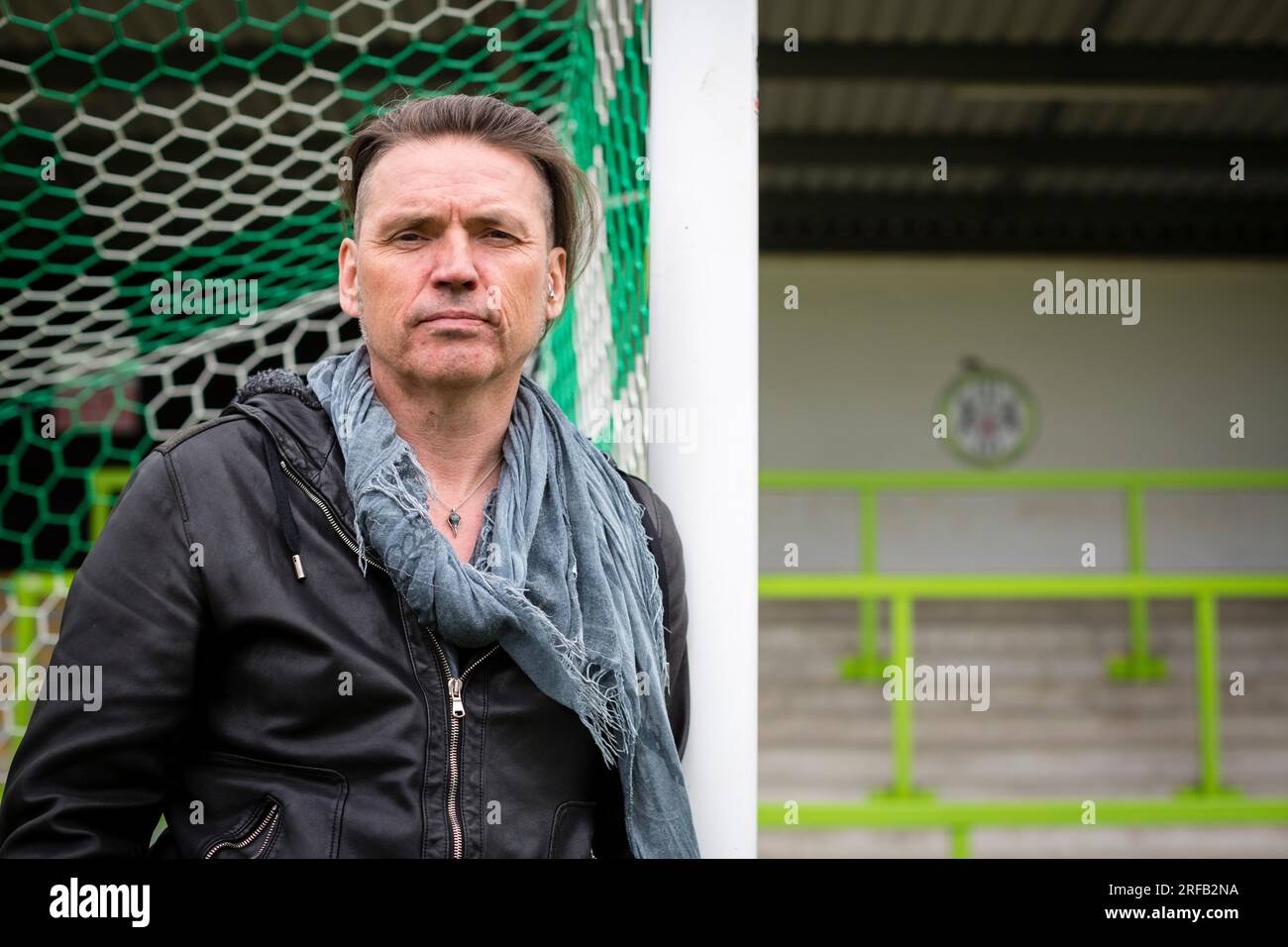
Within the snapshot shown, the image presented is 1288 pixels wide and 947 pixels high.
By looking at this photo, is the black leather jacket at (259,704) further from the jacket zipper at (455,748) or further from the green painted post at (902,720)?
the green painted post at (902,720)

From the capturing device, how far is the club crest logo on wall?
10.8m

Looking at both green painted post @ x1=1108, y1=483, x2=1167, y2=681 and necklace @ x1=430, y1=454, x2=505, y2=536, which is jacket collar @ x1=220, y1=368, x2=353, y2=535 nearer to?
necklace @ x1=430, y1=454, x2=505, y2=536

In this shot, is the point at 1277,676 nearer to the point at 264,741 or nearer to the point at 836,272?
the point at 836,272

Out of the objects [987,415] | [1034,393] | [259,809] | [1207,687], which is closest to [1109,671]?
[1207,687]

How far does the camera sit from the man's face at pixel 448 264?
1340 millimetres

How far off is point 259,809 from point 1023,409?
10531 mm

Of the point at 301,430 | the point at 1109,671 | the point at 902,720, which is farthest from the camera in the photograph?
the point at 1109,671

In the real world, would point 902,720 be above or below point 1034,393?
below

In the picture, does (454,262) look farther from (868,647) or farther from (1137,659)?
(1137,659)

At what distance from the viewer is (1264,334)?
10977 mm

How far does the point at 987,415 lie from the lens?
35.7ft

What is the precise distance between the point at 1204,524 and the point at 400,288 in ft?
36.5

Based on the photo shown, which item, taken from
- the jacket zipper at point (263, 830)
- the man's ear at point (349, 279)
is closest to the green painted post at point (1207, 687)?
the man's ear at point (349, 279)
